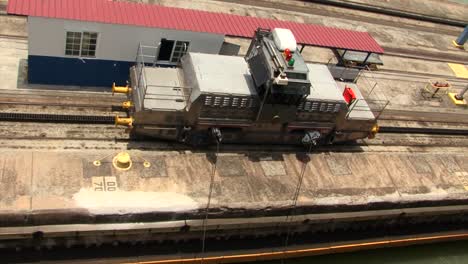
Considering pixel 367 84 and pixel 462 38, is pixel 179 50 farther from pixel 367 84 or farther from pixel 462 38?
pixel 462 38

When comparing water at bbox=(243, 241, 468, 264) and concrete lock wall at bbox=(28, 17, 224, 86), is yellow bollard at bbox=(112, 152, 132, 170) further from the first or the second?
water at bbox=(243, 241, 468, 264)

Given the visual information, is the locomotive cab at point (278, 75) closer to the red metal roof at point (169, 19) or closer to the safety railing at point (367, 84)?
the red metal roof at point (169, 19)

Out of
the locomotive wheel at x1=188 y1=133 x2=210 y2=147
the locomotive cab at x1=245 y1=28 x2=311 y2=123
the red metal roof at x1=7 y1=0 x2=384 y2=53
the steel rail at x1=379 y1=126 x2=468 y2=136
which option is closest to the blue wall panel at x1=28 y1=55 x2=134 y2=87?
the red metal roof at x1=7 y1=0 x2=384 y2=53

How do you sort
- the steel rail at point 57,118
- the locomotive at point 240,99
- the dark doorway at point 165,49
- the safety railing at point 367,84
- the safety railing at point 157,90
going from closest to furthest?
the locomotive at point 240,99 < the safety railing at point 157,90 < the steel rail at point 57,118 < the dark doorway at point 165,49 < the safety railing at point 367,84

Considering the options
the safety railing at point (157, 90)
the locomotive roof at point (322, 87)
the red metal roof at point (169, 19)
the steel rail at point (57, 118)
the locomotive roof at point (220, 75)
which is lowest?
the steel rail at point (57, 118)

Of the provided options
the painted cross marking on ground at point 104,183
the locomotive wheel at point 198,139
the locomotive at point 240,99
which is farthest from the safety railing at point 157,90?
the painted cross marking on ground at point 104,183

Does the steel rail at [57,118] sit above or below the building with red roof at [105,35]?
below

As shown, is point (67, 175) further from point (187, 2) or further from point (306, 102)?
point (187, 2)

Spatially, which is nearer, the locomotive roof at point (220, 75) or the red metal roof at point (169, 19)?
the locomotive roof at point (220, 75)
